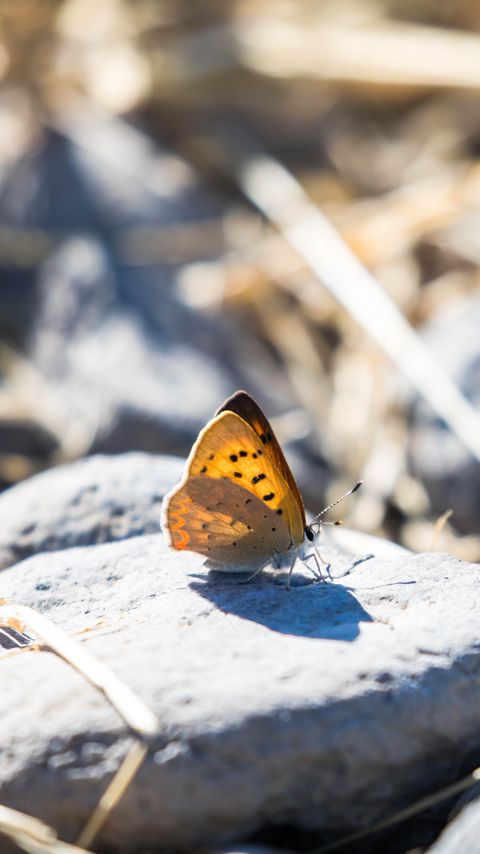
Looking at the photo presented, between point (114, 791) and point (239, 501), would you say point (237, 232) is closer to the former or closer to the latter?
point (239, 501)

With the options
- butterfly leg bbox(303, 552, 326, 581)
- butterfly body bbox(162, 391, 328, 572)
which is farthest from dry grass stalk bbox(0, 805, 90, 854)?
butterfly leg bbox(303, 552, 326, 581)

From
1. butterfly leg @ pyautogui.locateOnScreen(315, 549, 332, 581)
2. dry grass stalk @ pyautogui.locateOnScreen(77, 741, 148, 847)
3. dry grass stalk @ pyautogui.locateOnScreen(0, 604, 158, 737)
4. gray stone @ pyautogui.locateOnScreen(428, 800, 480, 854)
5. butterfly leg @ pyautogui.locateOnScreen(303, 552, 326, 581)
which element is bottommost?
gray stone @ pyautogui.locateOnScreen(428, 800, 480, 854)

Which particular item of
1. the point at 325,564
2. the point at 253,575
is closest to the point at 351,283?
the point at 325,564

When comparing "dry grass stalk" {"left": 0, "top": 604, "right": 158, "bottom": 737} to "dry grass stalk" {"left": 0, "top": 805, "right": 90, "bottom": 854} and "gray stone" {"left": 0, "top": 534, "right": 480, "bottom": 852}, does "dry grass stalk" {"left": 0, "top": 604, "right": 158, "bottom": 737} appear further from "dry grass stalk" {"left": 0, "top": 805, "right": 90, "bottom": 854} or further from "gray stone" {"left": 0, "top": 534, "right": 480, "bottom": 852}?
"dry grass stalk" {"left": 0, "top": 805, "right": 90, "bottom": 854}

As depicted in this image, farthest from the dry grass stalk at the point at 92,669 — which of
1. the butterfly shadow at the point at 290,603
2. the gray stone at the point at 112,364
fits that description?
the gray stone at the point at 112,364

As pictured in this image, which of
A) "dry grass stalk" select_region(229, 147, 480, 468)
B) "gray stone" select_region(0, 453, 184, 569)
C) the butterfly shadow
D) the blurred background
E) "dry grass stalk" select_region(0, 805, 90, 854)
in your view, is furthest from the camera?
the blurred background

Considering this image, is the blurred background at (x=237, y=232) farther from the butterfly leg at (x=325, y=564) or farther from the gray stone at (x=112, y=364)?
the butterfly leg at (x=325, y=564)

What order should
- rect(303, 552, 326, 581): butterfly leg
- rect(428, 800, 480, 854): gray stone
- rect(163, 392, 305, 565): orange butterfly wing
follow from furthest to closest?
1. rect(303, 552, 326, 581): butterfly leg
2. rect(163, 392, 305, 565): orange butterfly wing
3. rect(428, 800, 480, 854): gray stone
